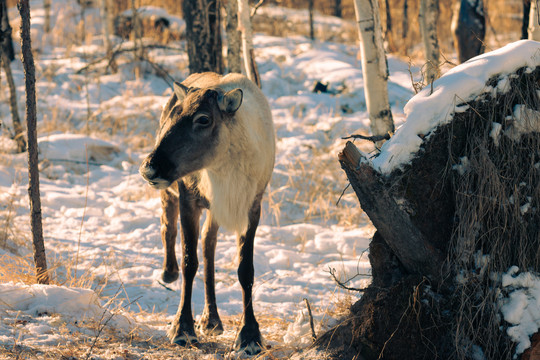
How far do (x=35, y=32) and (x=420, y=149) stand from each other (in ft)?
49.7

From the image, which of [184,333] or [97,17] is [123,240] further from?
[97,17]

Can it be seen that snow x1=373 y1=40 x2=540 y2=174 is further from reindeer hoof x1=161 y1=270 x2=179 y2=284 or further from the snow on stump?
reindeer hoof x1=161 y1=270 x2=179 y2=284

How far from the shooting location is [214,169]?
14.1 ft

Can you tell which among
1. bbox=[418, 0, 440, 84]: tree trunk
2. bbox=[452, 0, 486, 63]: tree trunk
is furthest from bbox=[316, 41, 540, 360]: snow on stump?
bbox=[452, 0, 486, 63]: tree trunk

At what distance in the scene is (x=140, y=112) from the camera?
36.1ft

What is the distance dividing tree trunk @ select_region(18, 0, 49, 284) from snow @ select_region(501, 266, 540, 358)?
3.37m

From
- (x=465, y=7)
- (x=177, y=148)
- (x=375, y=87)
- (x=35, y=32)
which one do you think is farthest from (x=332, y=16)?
(x=177, y=148)

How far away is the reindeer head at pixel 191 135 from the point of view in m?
3.85

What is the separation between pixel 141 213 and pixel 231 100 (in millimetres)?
3792

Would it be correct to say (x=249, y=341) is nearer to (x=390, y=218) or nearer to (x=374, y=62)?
(x=390, y=218)

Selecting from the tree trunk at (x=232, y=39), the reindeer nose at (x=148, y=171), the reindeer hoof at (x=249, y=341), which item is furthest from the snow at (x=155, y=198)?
the tree trunk at (x=232, y=39)

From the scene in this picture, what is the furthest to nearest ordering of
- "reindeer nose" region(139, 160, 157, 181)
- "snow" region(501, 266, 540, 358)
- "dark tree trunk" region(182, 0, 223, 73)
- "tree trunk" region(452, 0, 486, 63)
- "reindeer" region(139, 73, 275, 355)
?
"tree trunk" region(452, 0, 486, 63), "dark tree trunk" region(182, 0, 223, 73), "reindeer" region(139, 73, 275, 355), "reindeer nose" region(139, 160, 157, 181), "snow" region(501, 266, 540, 358)

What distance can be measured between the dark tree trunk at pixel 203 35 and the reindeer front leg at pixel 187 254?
12.6 ft

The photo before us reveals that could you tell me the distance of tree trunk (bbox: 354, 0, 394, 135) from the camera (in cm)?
563
